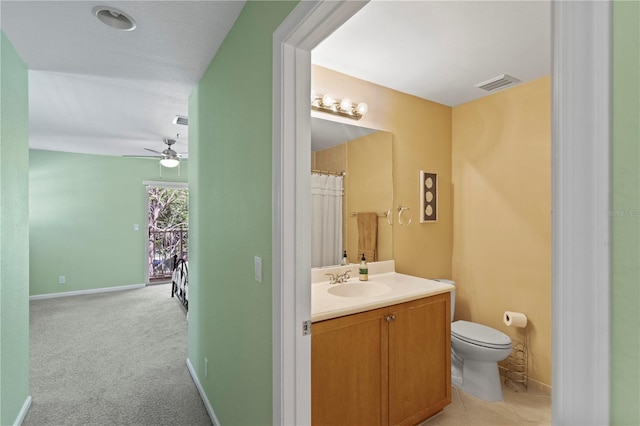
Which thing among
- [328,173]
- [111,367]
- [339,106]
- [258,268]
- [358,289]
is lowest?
[111,367]

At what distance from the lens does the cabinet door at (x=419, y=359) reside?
184cm

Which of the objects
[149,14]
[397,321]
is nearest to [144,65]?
[149,14]

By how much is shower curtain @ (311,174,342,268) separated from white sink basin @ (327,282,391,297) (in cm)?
26

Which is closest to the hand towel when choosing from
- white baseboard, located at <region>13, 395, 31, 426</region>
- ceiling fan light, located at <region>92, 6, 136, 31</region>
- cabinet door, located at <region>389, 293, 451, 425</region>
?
cabinet door, located at <region>389, 293, 451, 425</region>

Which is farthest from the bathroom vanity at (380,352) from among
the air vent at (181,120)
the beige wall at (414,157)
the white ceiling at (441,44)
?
the air vent at (181,120)

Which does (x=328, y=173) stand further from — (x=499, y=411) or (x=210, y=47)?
(x=499, y=411)

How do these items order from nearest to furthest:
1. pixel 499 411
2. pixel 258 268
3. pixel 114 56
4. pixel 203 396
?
pixel 258 268 → pixel 114 56 → pixel 499 411 → pixel 203 396

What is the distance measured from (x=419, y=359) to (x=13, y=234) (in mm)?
2637

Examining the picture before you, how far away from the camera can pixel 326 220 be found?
2.40 metres

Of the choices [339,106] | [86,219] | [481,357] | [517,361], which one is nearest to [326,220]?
[339,106]

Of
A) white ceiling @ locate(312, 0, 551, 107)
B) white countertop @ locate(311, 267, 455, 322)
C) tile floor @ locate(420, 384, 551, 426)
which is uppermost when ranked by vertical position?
white ceiling @ locate(312, 0, 551, 107)

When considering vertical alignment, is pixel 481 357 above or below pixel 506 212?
below

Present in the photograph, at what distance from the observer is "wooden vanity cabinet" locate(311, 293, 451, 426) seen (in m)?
1.56

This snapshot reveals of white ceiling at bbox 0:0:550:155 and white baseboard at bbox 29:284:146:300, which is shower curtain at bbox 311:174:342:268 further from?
white baseboard at bbox 29:284:146:300
